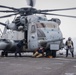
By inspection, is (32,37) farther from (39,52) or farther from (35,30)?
(39,52)

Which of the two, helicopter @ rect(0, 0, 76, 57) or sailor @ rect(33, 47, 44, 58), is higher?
helicopter @ rect(0, 0, 76, 57)

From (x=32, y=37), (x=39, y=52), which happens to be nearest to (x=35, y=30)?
(x=32, y=37)

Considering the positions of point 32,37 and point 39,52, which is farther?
point 32,37

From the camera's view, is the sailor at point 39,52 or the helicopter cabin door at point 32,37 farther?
the helicopter cabin door at point 32,37

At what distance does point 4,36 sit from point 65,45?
6.89 meters

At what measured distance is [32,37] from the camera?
23922mm

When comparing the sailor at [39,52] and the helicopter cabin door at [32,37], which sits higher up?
the helicopter cabin door at [32,37]

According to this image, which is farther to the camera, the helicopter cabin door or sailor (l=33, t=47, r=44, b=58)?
the helicopter cabin door

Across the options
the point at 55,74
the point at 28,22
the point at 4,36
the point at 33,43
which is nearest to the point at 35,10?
the point at 28,22

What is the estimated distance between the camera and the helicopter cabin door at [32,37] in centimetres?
2355

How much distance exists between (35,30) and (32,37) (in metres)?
0.63

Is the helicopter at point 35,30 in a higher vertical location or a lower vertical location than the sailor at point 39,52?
higher

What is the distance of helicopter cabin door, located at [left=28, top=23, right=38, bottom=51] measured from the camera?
23550 mm

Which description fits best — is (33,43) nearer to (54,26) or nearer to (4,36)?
(54,26)
